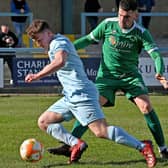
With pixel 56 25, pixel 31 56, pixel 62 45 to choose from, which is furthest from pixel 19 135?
pixel 56 25

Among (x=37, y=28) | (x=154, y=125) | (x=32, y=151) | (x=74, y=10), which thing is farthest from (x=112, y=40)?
(x=74, y=10)

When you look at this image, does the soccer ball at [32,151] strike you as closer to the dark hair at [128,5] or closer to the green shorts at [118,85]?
the green shorts at [118,85]

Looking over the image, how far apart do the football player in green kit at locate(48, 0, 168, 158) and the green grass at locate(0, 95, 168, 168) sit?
39 cm

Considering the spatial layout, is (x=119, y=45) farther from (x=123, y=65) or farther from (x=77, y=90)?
(x=77, y=90)

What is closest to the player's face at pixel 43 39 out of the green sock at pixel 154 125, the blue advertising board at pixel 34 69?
the green sock at pixel 154 125

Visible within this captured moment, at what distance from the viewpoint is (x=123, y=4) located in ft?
28.7

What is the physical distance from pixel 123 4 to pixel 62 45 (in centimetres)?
101

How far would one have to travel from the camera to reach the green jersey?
9.06 m

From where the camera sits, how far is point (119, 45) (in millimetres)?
9148

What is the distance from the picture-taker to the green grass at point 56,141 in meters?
8.93

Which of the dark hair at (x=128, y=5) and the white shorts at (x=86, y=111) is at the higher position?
the dark hair at (x=128, y=5)

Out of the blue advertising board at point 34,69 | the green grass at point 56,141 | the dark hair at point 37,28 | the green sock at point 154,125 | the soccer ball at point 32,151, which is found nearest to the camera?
the dark hair at point 37,28

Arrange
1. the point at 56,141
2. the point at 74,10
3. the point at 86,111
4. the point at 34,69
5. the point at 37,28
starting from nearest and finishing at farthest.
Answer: the point at 37,28, the point at 86,111, the point at 56,141, the point at 34,69, the point at 74,10

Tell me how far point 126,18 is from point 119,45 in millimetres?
427
